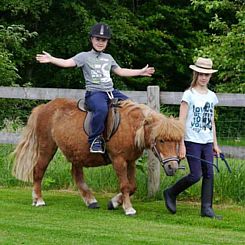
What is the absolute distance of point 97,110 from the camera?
29.6 ft

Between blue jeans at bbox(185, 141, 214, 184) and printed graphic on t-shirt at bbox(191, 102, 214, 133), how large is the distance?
0.20 meters

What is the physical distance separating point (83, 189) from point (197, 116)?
1961 millimetres

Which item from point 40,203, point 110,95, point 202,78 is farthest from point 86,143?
point 202,78

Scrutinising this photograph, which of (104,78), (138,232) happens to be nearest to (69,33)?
(104,78)

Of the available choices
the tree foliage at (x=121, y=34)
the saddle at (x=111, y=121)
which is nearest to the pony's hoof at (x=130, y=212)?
the saddle at (x=111, y=121)

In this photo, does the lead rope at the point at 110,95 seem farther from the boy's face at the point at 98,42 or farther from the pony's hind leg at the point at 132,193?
the pony's hind leg at the point at 132,193

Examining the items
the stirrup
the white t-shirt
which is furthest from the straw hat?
the stirrup

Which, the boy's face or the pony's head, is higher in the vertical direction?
the boy's face

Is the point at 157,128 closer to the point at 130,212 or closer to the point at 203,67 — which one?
the point at 203,67

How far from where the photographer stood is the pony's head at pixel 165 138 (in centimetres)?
852

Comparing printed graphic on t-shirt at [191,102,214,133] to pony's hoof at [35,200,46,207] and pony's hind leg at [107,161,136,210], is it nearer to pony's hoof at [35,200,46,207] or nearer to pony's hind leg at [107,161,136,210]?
pony's hind leg at [107,161,136,210]

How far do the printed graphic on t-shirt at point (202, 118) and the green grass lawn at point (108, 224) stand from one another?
1.07 meters

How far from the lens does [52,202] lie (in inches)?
391

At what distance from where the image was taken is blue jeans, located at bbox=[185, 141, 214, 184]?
28.7 ft
